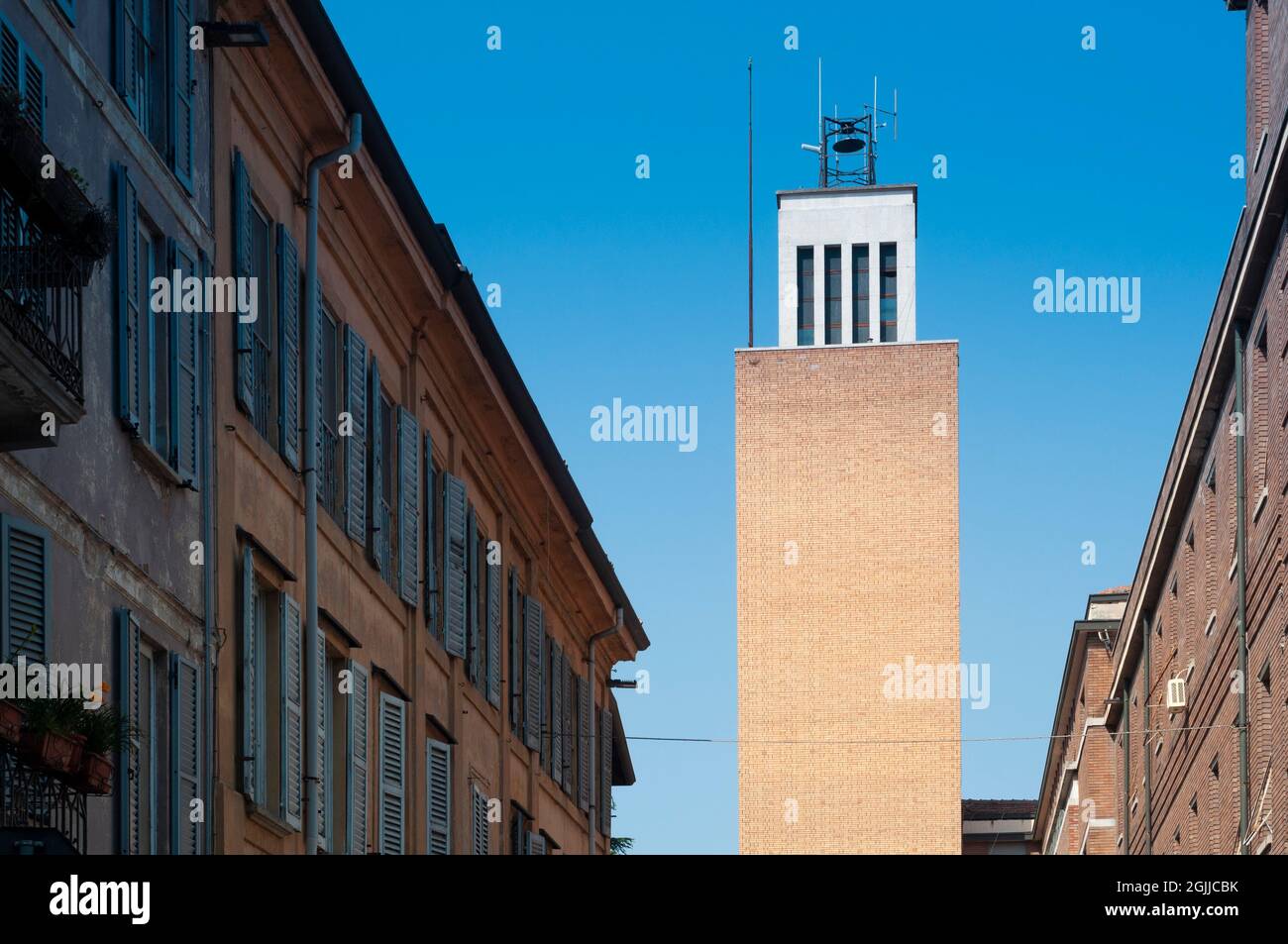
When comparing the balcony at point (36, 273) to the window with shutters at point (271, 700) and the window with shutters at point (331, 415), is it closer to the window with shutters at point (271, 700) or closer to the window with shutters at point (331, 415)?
the window with shutters at point (271, 700)

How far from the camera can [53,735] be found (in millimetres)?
9828

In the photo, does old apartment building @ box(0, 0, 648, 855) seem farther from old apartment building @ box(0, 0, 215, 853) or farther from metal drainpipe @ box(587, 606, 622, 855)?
metal drainpipe @ box(587, 606, 622, 855)

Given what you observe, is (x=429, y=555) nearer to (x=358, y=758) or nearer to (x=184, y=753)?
(x=358, y=758)

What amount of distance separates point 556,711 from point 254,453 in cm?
1374

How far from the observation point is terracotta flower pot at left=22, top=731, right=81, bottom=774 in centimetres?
975

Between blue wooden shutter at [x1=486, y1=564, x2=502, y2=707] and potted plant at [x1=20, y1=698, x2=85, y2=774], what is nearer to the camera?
potted plant at [x1=20, y1=698, x2=85, y2=774]

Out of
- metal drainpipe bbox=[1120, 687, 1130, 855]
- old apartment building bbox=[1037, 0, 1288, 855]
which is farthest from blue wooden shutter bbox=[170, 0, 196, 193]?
metal drainpipe bbox=[1120, 687, 1130, 855]

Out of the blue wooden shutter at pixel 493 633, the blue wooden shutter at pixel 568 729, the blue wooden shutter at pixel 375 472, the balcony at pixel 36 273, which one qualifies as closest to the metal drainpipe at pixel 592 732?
the blue wooden shutter at pixel 568 729

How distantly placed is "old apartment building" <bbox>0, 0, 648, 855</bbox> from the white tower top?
A: 3796 centimetres

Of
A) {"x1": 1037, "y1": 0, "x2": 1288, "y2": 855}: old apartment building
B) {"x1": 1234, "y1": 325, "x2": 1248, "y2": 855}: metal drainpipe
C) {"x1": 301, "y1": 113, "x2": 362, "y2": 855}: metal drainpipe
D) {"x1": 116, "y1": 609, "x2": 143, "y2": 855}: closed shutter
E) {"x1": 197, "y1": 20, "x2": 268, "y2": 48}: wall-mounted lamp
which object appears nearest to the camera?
{"x1": 116, "y1": 609, "x2": 143, "y2": 855}: closed shutter

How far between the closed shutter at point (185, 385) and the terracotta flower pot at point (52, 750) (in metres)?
3.89

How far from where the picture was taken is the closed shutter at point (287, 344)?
16.4m

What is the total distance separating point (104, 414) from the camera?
41.0ft
